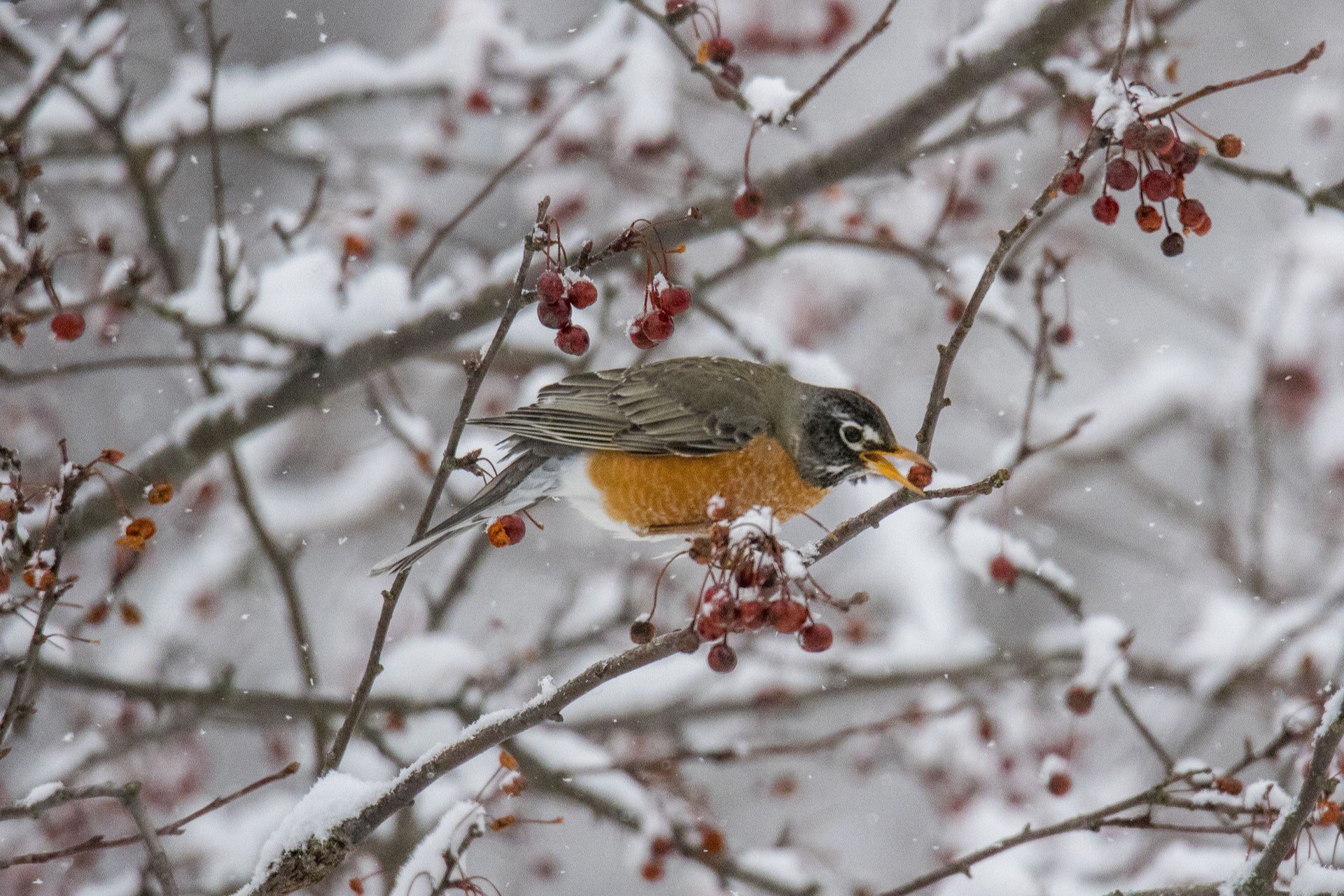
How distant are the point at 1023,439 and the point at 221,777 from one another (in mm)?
8559

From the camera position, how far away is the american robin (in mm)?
3852

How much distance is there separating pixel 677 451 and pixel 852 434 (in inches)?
24.1

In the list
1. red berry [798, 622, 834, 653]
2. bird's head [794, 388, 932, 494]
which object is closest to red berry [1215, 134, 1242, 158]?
bird's head [794, 388, 932, 494]

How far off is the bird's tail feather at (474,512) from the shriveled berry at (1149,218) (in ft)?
5.63

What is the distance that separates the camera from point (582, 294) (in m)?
2.54

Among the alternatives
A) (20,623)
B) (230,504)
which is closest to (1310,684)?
(20,623)

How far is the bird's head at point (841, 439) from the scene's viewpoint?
3.58 m

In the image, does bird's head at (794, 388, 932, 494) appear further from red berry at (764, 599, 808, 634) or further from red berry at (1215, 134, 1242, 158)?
red berry at (1215, 134, 1242, 158)

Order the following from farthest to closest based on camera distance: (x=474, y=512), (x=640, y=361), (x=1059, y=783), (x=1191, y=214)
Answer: (x=640, y=361) → (x=1059, y=783) → (x=474, y=512) → (x=1191, y=214)

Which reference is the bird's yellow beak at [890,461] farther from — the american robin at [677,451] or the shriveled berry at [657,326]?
the shriveled berry at [657,326]

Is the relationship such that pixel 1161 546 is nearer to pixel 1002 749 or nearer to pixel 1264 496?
pixel 1264 496

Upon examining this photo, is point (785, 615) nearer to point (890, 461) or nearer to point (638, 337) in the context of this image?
point (638, 337)

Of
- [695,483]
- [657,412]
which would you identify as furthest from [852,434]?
[657,412]

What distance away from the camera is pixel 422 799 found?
4969 millimetres
